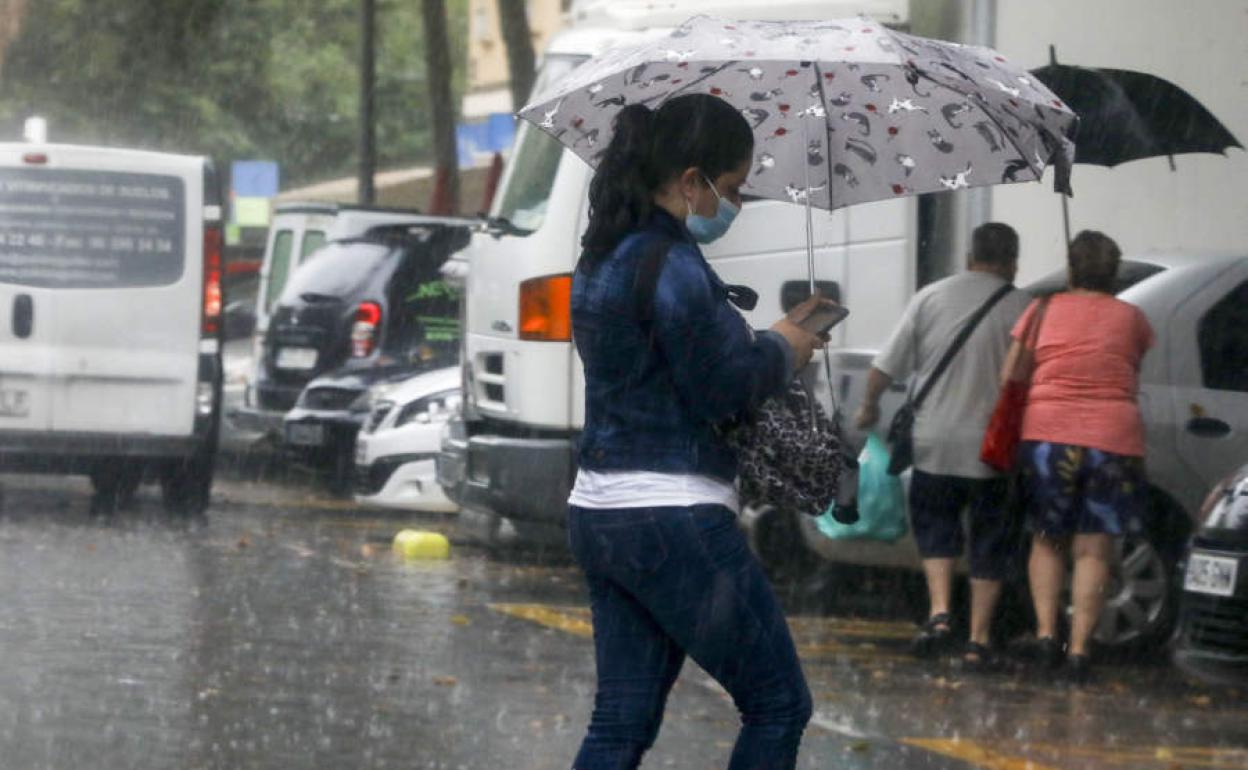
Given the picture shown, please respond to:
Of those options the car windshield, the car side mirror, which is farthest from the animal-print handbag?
the car side mirror

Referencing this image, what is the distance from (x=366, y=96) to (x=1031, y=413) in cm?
1992

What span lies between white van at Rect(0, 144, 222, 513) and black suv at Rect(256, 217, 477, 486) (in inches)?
99.3

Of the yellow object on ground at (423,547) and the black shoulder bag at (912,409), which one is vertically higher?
the black shoulder bag at (912,409)

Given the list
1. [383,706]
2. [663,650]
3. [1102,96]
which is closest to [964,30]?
[1102,96]

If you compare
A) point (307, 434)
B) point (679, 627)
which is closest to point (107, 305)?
point (307, 434)

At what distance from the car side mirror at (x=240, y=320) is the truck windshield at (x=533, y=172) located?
30.9 ft

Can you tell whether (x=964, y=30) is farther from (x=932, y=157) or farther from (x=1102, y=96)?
(x=932, y=157)

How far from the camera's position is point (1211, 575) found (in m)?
7.98

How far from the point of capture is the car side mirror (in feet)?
72.5

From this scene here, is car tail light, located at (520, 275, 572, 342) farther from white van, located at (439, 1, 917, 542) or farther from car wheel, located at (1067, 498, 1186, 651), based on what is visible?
car wheel, located at (1067, 498, 1186, 651)

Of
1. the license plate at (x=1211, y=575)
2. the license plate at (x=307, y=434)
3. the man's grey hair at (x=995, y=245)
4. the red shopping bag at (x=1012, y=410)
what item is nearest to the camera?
the license plate at (x=1211, y=575)

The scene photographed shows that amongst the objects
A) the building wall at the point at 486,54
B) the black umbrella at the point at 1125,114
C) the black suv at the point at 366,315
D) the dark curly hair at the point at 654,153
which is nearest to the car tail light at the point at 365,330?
the black suv at the point at 366,315

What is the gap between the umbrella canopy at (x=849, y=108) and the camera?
20.4 ft

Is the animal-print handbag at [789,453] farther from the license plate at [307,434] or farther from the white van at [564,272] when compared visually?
the license plate at [307,434]
